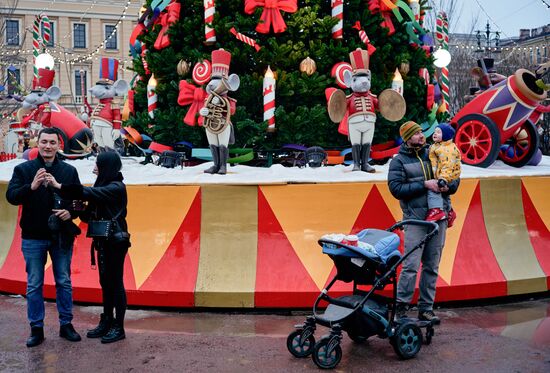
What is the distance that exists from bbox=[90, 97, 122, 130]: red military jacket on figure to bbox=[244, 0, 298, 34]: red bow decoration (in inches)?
94.0

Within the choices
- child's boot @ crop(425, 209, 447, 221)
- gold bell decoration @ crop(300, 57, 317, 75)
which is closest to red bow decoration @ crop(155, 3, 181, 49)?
gold bell decoration @ crop(300, 57, 317, 75)

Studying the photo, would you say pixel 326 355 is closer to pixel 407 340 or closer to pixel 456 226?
pixel 407 340

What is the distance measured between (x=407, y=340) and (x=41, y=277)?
3267 mm

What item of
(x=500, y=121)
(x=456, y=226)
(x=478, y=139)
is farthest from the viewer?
(x=478, y=139)

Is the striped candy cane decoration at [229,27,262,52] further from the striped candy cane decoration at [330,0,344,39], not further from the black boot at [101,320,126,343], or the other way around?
the black boot at [101,320,126,343]

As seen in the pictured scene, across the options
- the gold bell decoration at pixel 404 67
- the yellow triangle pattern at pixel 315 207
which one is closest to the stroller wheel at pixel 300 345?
the yellow triangle pattern at pixel 315 207

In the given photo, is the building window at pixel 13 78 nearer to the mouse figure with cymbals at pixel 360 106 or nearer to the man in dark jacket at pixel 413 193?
the mouse figure with cymbals at pixel 360 106

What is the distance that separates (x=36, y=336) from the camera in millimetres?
6031

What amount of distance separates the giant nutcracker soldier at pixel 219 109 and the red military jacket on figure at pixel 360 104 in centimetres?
145

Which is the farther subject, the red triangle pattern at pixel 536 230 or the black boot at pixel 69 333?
the red triangle pattern at pixel 536 230

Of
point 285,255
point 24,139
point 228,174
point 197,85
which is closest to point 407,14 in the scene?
point 197,85

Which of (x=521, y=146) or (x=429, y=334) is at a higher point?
(x=521, y=146)

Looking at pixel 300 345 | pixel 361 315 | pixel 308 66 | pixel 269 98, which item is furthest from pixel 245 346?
pixel 308 66

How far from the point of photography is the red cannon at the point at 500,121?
30.2ft
